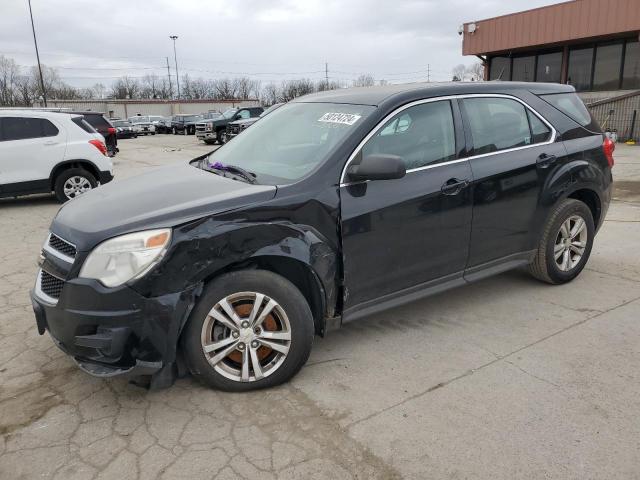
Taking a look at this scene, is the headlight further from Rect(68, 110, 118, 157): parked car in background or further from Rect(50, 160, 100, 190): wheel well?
Rect(68, 110, 118, 157): parked car in background

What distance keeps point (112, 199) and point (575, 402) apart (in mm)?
3011

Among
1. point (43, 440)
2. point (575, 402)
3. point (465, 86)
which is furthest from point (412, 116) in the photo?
point (43, 440)

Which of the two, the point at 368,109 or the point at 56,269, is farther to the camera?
the point at 368,109

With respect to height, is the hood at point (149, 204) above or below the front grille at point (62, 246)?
above

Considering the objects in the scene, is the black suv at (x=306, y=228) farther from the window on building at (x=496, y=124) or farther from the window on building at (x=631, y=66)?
the window on building at (x=631, y=66)

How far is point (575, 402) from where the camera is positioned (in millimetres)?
2912

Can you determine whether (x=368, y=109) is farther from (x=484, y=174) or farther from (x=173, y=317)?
(x=173, y=317)

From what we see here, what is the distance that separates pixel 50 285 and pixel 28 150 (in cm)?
706

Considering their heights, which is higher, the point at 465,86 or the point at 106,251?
the point at 465,86

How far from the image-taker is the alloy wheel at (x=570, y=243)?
4504 millimetres

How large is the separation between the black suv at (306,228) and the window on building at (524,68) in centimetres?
2199

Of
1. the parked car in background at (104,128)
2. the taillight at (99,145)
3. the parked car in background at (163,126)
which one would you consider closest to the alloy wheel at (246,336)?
the taillight at (99,145)

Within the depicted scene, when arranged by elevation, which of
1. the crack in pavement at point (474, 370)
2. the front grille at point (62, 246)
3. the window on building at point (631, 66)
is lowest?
the crack in pavement at point (474, 370)

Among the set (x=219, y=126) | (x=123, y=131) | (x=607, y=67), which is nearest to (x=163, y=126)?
(x=123, y=131)
